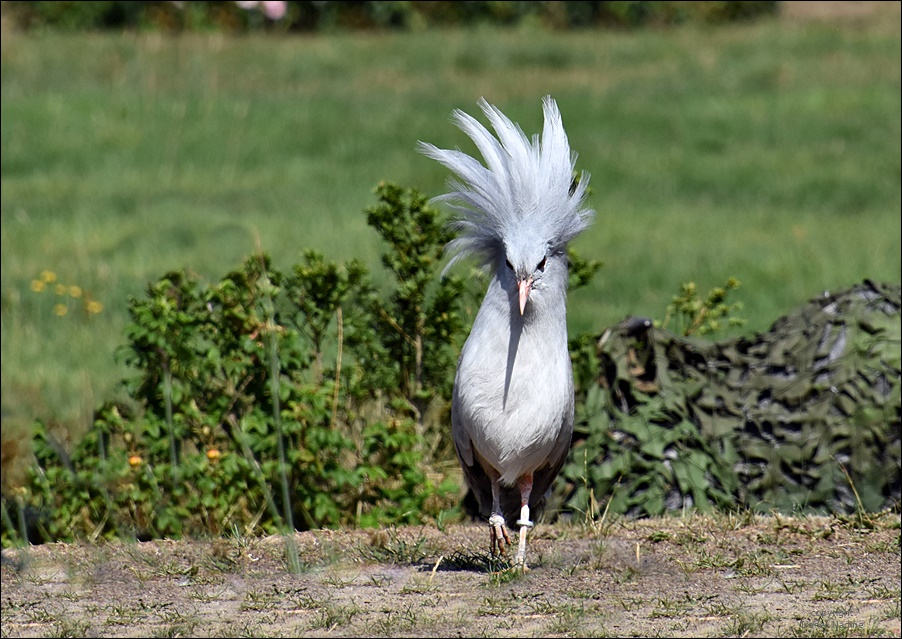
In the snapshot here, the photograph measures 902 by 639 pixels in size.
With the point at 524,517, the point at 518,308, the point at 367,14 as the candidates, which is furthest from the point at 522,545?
the point at 367,14

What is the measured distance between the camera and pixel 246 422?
607cm

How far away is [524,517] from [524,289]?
89 cm

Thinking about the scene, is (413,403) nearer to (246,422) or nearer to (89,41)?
(246,422)

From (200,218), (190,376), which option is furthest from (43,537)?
(200,218)

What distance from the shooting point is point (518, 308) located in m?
4.36

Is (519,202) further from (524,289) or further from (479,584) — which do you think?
(479,584)

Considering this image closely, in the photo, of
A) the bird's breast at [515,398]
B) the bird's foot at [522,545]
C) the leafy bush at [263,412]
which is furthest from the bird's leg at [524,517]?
the leafy bush at [263,412]

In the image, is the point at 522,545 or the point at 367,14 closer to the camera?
the point at 522,545

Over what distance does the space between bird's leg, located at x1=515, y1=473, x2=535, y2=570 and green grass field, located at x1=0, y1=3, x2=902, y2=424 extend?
3903mm

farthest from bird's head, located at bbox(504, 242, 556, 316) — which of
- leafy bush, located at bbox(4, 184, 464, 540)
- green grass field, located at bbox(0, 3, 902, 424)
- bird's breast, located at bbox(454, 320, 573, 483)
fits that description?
green grass field, located at bbox(0, 3, 902, 424)

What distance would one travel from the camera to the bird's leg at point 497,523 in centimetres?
454

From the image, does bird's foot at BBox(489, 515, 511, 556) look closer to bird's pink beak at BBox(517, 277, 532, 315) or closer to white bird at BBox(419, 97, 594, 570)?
white bird at BBox(419, 97, 594, 570)

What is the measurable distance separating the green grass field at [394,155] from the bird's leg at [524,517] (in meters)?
3.90

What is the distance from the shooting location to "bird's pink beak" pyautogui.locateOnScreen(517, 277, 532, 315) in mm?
4005
